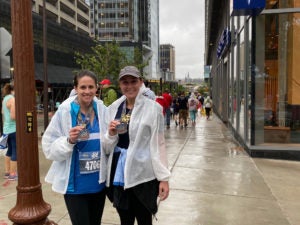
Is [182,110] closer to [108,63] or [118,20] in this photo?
[108,63]

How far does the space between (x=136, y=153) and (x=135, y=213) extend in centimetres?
57

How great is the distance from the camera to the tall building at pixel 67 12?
58950mm

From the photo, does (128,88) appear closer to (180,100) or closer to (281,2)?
(281,2)

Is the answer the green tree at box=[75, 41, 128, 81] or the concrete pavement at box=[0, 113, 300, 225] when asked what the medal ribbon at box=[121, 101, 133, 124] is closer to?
the concrete pavement at box=[0, 113, 300, 225]

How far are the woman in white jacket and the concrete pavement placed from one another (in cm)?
178

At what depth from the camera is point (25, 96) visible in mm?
2955

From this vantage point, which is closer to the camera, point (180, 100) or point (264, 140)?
point (264, 140)

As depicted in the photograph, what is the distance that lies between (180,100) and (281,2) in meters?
9.15

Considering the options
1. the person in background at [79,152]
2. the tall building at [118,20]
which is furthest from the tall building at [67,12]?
the person in background at [79,152]

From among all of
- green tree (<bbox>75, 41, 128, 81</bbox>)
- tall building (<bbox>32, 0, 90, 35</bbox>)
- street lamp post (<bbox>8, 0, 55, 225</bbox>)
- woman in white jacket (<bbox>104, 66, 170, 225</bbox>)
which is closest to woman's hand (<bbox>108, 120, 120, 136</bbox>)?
woman in white jacket (<bbox>104, 66, 170, 225</bbox>)

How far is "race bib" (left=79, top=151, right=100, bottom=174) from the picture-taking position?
2.83 m

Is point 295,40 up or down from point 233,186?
up

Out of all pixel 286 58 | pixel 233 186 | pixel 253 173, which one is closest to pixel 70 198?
pixel 233 186

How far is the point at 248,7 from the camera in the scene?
827 centimetres
